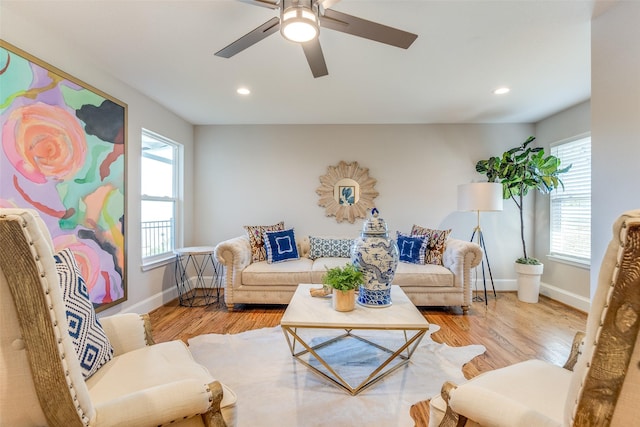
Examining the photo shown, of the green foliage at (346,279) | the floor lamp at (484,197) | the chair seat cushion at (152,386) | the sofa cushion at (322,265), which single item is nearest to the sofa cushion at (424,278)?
the sofa cushion at (322,265)

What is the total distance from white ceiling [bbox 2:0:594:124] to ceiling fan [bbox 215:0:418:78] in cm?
30

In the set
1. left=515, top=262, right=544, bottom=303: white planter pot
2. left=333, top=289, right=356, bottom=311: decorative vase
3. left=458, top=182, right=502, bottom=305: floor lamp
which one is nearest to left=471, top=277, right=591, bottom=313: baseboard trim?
left=515, top=262, right=544, bottom=303: white planter pot

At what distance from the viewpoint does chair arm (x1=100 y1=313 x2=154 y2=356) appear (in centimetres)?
131

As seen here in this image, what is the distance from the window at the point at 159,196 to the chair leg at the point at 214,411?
2.71 metres

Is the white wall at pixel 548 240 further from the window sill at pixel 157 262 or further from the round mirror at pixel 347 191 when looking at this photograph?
the window sill at pixel 157 262

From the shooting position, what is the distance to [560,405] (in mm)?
931

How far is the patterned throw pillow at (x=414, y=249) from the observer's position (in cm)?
340

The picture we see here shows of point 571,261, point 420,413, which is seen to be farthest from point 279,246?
point 571,261

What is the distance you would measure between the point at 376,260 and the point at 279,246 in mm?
1922

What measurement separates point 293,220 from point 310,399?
2.71m

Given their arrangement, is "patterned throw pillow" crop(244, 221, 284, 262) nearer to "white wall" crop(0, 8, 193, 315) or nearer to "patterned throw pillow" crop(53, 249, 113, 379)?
"white wall" crop(0, 8, 193, 315)

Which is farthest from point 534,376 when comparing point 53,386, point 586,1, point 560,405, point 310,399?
point 586,1

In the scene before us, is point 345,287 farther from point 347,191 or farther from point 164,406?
point 347,191

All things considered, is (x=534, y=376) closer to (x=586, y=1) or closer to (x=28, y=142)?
(x=586, y=1)
